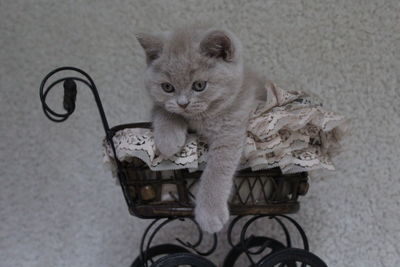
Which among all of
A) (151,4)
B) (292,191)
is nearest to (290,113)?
(292,191)

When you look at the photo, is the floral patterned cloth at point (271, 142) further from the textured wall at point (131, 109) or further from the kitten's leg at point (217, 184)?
the textured wall at point (131, 109)

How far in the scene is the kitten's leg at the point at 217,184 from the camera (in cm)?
78

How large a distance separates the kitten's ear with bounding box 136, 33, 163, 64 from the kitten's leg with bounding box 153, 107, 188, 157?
4.8 inches

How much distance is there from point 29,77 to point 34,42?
0.36ft

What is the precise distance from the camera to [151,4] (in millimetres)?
1266

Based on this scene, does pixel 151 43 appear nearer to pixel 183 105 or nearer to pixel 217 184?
pixel 183 105

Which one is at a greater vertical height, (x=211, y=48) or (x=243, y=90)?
(x=211, y=48)

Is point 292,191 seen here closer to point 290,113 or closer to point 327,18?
point 290,113

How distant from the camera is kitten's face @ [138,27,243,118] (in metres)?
0.81

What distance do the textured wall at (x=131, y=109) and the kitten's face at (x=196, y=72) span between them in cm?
41

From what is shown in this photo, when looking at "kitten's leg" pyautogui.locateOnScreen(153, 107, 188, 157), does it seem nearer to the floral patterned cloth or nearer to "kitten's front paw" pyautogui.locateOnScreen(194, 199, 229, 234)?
the floral patterned cloth

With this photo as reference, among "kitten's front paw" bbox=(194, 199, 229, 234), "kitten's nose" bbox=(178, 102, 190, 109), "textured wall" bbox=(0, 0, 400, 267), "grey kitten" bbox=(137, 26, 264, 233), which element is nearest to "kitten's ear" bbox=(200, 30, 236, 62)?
"grey kitten" bbox=(137, 26, 264, 233)

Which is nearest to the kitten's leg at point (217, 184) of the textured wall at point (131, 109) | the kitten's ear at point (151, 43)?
the kitten's ear at point (151, 43)

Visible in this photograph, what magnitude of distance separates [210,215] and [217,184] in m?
0.06
